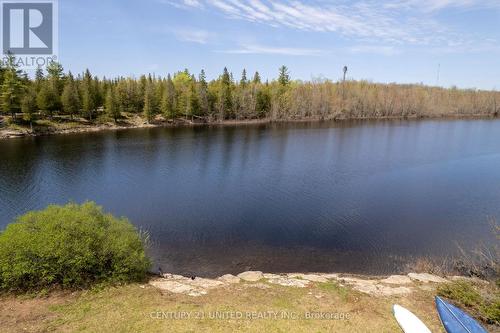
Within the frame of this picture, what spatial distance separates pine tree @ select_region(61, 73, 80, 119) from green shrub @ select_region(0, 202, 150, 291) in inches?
3216

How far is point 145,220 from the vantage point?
3284 centimetres

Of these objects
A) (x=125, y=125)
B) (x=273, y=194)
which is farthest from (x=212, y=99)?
(x=273, y=194)

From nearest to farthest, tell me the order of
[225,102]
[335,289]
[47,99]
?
[335,289] < [47,99] < [225,102]

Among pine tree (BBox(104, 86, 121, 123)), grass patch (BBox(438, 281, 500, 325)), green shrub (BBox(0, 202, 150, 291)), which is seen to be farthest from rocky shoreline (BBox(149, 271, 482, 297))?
pine tree (BBox(104, 86, 121, 123))

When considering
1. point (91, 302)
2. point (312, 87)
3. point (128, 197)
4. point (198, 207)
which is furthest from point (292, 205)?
point (312, 87)

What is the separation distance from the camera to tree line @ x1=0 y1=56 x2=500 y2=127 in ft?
277

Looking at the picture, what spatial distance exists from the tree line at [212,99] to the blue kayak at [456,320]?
90410 mm

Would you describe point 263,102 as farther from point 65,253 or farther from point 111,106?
point 65,253

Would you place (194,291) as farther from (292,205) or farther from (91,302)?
(292,205)

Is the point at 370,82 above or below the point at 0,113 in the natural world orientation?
above

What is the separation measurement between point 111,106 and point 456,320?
100477mm

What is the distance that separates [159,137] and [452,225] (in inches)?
2721

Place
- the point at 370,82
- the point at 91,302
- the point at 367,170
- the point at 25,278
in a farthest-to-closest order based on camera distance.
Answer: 1. the point at 370,82
2. the point at 367,170
3. the point at 25,278
4. the point at 91,302

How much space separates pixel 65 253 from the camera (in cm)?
1630
